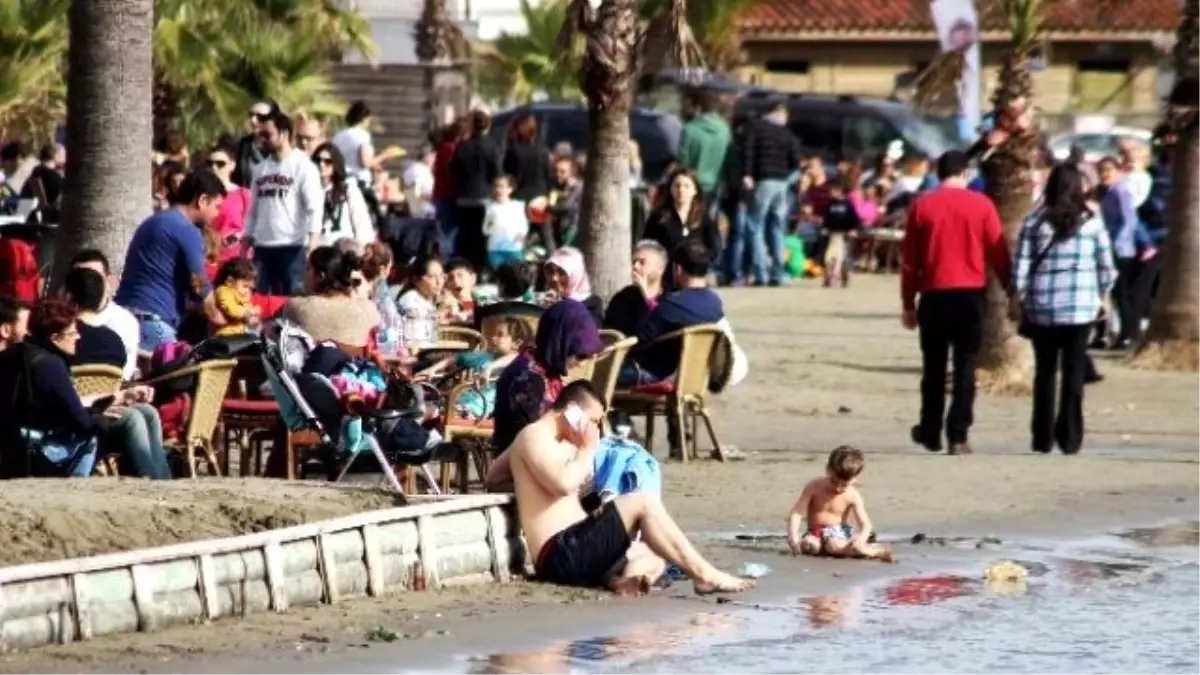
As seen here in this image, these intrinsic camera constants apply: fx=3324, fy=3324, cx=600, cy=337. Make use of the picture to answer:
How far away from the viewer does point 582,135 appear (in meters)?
38.8

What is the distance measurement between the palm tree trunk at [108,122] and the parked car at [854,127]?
24.3 m

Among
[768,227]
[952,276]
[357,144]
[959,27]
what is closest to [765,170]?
[768,227]

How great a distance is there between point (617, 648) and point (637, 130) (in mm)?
27589

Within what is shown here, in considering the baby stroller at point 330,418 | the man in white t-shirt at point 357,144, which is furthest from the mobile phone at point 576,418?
the man in white t-shirt at point 357,144

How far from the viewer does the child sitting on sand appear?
45.2 ft

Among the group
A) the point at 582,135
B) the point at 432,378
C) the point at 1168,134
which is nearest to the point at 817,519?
the point at 432,378

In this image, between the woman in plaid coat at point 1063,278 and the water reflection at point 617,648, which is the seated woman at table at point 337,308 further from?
the woman in plaid coat at point 1063,278

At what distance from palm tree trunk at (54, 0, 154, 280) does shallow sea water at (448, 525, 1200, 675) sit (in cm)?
600

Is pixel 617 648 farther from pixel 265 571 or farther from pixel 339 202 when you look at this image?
pixel 339 202

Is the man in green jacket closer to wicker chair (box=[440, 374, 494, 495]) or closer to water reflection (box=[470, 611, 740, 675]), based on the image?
wicker chair (box=[440, 374, 494, 495])

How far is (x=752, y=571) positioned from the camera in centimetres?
1317

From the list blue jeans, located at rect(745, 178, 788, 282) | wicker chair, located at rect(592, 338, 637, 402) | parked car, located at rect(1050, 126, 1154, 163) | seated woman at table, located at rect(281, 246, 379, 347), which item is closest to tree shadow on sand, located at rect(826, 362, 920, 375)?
blue jeans, located at rect(745, 178, 788, 282)

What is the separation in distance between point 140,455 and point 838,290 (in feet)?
68.1

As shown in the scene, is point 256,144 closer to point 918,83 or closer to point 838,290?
point 918,83
